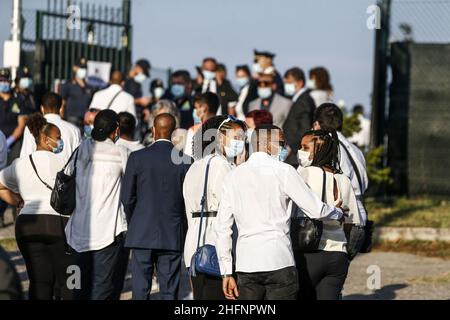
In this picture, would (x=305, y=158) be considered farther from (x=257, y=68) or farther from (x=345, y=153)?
(x=257, y=68)

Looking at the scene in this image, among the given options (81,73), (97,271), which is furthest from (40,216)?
(81,73)

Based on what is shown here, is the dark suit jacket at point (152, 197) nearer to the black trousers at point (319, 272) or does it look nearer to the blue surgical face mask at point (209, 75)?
the black trousers at point (319, 272)

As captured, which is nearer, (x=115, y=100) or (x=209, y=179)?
(x=209, y=179)

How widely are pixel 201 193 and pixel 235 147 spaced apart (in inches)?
22.0

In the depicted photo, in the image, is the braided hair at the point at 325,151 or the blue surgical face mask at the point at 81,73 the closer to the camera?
the braided hair at the point at 325,151

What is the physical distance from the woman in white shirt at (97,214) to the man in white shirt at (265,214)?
212cm

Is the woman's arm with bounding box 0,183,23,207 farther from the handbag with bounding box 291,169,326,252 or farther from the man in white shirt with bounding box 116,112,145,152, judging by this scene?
the handbag with bounding box 291,169,326,252

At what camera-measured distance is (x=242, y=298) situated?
830cm

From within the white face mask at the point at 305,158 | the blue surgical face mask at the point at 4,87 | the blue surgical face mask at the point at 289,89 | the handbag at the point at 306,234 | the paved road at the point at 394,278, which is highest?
the blue surgical face mask at the point at 289,89

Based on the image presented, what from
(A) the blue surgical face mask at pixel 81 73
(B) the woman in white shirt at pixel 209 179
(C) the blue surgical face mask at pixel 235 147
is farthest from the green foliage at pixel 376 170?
(C) the blue surgical face mask at pixel 235 147

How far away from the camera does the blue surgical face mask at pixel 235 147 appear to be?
29.7 ft

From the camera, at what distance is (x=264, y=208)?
8.18 metres

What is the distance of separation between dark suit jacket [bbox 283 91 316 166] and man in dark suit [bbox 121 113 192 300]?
4857mm
